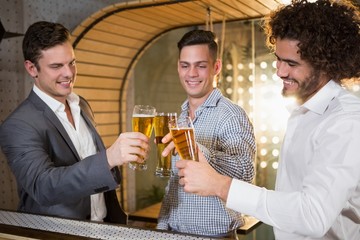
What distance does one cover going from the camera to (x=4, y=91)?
3312 mm

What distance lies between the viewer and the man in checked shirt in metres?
2.31

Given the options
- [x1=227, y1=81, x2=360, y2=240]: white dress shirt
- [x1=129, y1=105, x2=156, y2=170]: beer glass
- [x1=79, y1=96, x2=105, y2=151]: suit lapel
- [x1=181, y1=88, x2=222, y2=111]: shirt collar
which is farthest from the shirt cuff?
[x1=79, y1=96, x2=105, y2=151]: suit lapel

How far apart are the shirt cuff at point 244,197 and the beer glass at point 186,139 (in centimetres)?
23

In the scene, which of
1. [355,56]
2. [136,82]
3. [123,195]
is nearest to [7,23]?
[123,195]

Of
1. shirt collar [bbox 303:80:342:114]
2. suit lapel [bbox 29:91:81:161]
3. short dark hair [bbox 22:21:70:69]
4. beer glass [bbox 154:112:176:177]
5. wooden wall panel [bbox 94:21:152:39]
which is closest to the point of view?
shirt collar [bbox 303:80:342:114]

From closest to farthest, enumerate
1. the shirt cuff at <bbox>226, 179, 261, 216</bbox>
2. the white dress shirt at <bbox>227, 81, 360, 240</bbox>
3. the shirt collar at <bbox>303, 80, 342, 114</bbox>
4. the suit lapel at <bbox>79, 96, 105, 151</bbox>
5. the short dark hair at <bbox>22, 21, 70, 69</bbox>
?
1. the white dress shirt at <bbox>227, 81, 360, 240</bbox>
2. the shirt cuff at <bbox>226, 179, 261, 216</bbox>
3. the shirt collar at <bbox>303, 80, 342, 114</bbox>
4. the short dark hair at <bbox>22, 21, 70, 69</bbox>
5. the suit lapel at <bbox>79, 96, 105, 151</bbox>

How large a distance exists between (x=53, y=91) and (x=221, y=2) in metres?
1.75

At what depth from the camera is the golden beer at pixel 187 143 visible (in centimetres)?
167

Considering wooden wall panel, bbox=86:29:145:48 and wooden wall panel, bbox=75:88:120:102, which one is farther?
wooden wall panel, bbox=75:88:120:102

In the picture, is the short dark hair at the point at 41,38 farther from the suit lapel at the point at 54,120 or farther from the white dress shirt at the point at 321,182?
the white dress shirt at the point at 321,182

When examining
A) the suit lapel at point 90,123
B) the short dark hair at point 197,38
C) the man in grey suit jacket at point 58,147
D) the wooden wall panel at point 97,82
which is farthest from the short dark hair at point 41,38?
the wooden wall panel at point 97,82

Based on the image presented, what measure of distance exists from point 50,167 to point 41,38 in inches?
33.9

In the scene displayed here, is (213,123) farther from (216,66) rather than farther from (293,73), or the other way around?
(293,73)

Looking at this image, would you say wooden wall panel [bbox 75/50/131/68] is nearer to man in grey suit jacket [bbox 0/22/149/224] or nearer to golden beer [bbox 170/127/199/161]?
man in grey suit jacket [bbox 0/22/149/224]
